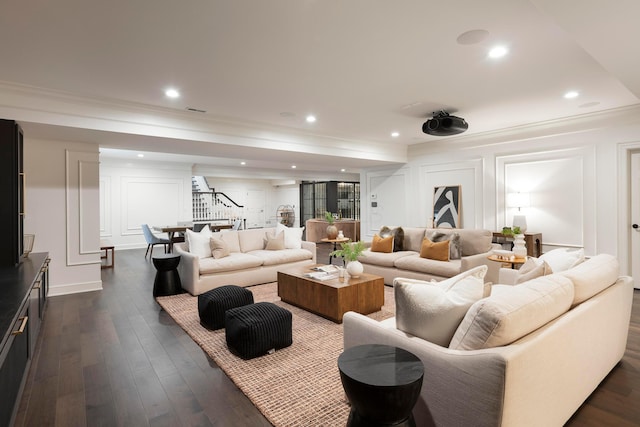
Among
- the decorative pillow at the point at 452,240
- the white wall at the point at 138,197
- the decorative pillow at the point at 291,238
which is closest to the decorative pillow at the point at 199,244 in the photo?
the decorative pillow at the point at 291,238

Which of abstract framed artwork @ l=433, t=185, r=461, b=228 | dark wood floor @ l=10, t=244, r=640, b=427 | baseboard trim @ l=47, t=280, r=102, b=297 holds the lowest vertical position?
dark wood floor @ l=10, t=244, r=640, b=427

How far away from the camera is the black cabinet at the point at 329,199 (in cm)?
1380

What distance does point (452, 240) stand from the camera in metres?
4.94

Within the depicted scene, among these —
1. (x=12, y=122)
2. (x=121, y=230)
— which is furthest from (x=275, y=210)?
(x=12, y=122)

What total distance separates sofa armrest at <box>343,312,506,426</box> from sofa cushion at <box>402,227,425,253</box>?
3.91 meters

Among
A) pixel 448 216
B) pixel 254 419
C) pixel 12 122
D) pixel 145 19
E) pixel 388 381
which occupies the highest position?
pixel 145 19

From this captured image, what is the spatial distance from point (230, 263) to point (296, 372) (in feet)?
8.67

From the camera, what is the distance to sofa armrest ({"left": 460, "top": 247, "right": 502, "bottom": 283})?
12.9ft

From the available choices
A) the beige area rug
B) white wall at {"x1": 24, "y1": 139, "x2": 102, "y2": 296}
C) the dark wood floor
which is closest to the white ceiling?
white wall at {"x1": 24, "y1": 139, "x2": 102, "y2": 296}

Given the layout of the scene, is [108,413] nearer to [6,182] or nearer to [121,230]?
[6,182]

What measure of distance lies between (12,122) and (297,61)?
3039 mm

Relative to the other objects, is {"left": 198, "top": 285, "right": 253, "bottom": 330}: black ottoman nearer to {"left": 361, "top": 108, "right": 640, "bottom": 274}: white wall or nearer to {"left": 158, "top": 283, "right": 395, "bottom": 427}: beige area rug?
{"left": 158, "top": 283, "right": 395, "bottom": 427}: beige area rug

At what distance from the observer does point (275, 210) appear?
15477 mm

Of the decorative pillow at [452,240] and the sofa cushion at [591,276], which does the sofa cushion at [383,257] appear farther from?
the sofa cushion at [591,276]
